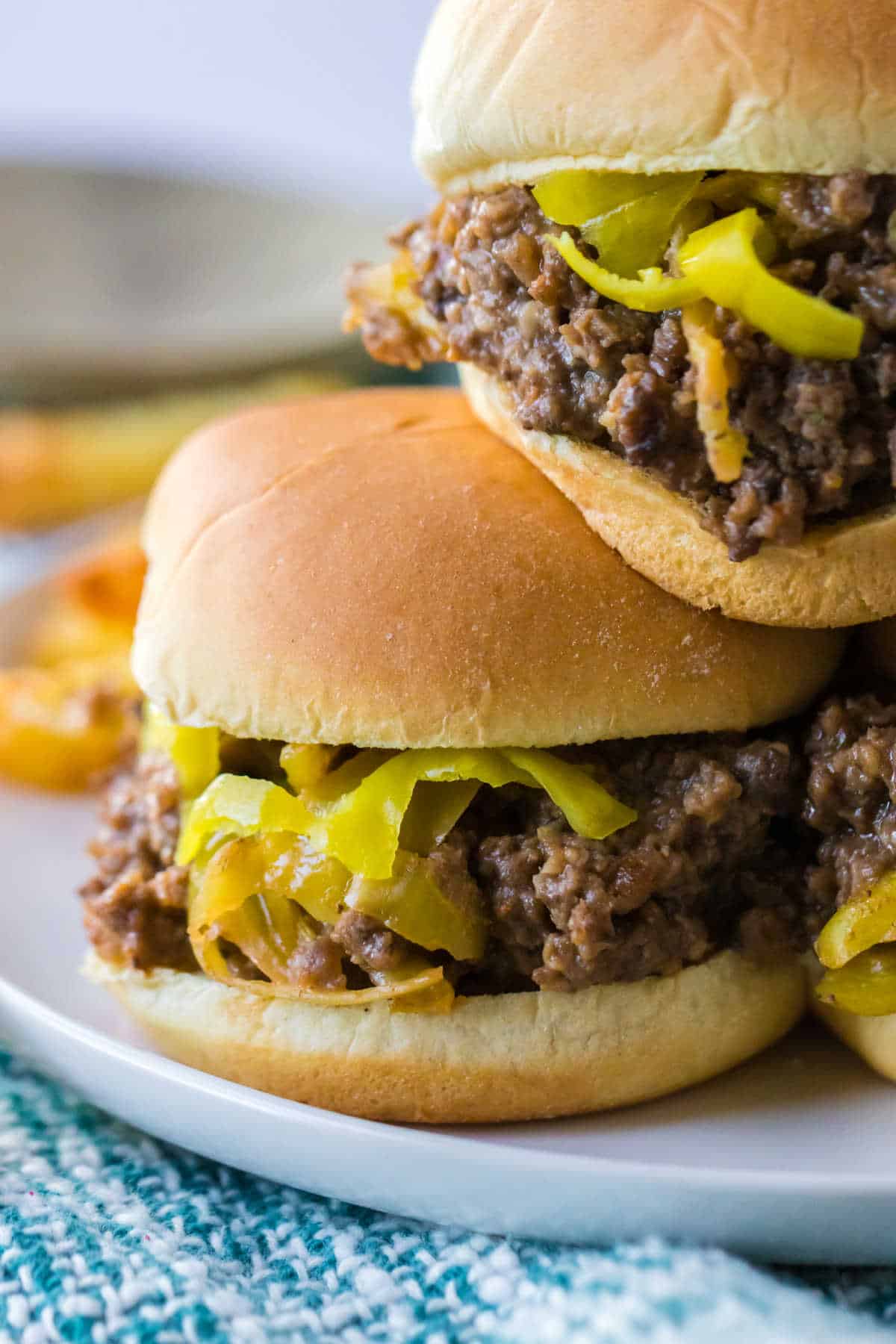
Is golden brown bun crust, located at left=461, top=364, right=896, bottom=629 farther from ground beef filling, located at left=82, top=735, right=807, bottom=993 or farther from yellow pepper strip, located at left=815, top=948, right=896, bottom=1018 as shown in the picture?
yellow pepper strip, located at left=815, top=948, right=896, bottom=1018

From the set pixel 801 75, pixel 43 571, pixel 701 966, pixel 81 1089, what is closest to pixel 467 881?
pixel 701 966

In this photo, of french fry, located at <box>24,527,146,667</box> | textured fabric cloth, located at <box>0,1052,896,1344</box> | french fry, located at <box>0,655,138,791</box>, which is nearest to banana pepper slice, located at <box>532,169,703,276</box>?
textured fabric cloth, located at <box>0,1052,896,1344</box>

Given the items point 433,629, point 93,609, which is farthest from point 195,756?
point 93,609

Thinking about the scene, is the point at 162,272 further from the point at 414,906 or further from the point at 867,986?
the point at 867,986

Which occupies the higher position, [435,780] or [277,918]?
[435,780]

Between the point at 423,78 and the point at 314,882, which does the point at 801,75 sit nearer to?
the point at 423,78

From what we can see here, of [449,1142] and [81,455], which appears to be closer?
[449,1142]

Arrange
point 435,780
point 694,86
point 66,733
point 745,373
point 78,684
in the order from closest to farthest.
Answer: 1. point 694,86
2. point 745,373
3. point 435,780
4. point 66,733
5. point 78,684
